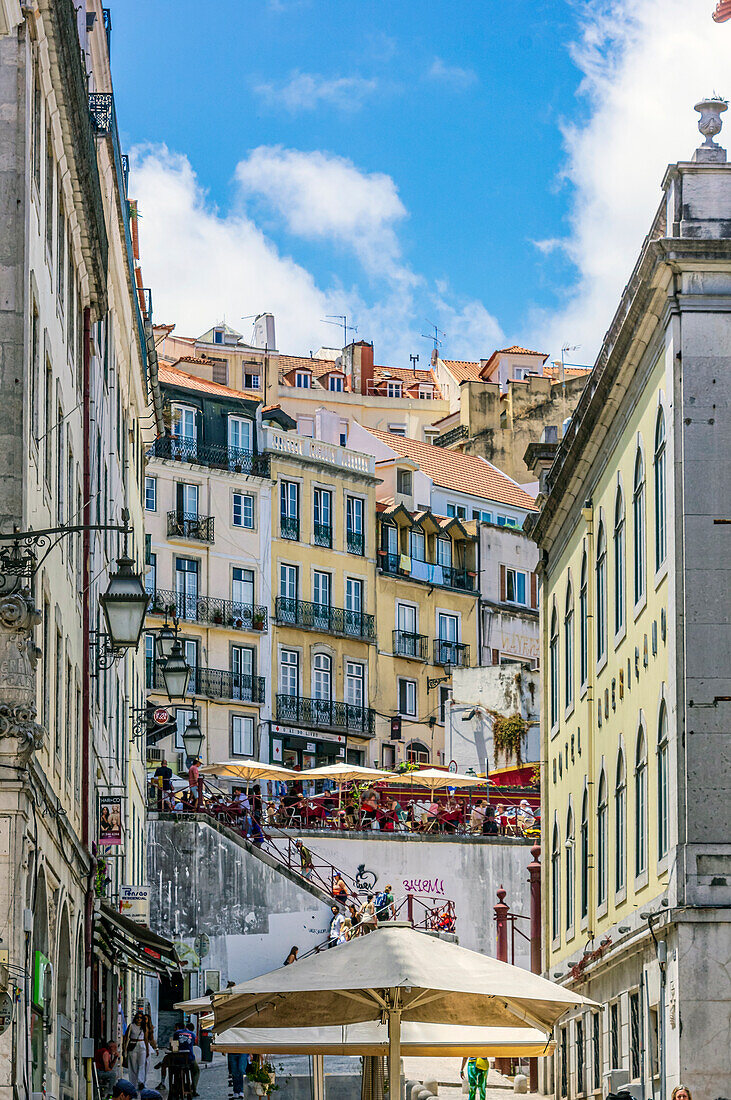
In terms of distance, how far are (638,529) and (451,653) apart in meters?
48.6

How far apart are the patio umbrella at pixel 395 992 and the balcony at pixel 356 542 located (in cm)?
5676

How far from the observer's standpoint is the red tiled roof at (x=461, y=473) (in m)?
80.3

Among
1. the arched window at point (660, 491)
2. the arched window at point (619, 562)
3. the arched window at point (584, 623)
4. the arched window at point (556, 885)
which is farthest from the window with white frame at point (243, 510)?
the arched window at point (660, 491)

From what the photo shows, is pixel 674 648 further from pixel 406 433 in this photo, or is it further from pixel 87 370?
pixel 406 433

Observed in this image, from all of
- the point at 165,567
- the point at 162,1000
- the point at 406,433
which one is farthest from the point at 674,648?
the point at 406,433

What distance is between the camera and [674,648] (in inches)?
905

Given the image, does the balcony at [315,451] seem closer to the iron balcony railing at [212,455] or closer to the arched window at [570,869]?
the iron balcony railing at [212,455]

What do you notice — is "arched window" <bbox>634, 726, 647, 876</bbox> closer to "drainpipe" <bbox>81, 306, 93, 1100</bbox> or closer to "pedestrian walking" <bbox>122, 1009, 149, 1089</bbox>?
"drainpipe" <bbox>81, 306, 93, 1100</bbox>

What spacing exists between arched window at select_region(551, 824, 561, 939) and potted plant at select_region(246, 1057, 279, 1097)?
27.8 feet

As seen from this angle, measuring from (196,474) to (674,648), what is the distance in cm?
4519

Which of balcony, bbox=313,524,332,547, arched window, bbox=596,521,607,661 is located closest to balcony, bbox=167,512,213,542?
balcony, bbox=313,524,332,547

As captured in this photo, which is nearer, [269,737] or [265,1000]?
[265,1000]

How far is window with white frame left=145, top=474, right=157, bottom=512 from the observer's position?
65.4m

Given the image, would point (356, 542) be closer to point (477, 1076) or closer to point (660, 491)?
point (477, 1076)
